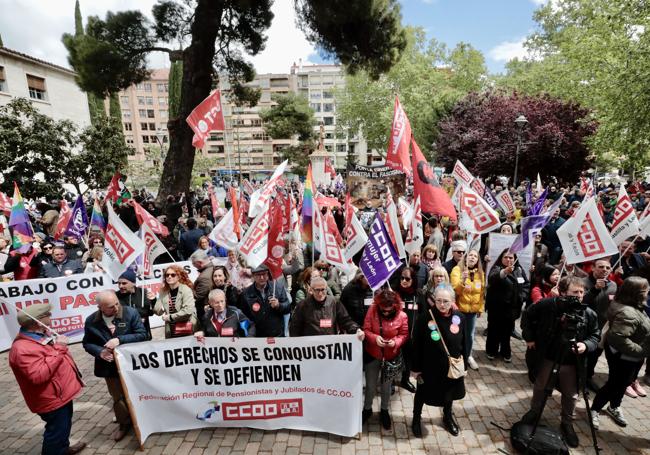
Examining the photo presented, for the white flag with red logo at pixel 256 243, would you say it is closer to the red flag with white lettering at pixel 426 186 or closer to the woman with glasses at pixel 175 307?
the woman with glasses at pixel 175 307

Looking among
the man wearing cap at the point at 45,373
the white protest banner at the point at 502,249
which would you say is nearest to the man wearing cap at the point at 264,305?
the man wearing cap at the point at 45,373

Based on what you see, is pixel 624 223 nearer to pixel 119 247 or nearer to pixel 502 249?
pixel 502 249

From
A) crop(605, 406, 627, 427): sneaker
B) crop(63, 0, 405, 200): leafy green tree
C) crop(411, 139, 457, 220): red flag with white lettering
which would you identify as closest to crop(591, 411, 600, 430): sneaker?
crop(605, 406, 627, 427): sneaker

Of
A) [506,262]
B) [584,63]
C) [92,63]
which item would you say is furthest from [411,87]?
[506,262]

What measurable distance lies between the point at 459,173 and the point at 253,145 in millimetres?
67419

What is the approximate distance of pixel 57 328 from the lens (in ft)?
21.1

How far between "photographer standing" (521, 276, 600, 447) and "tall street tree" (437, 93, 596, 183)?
65.9ft

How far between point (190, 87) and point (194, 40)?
170 centimetres

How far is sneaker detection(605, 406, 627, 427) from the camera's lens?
418 cm

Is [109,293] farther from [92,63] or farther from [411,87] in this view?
[411,87]

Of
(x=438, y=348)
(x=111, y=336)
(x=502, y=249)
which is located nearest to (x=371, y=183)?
(x=502, y=249)

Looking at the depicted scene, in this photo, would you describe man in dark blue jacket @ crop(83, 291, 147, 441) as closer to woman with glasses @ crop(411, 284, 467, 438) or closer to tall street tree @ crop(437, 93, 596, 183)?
woman with glasses @ crop(411, 284, 467, 438)

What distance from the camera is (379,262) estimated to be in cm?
432

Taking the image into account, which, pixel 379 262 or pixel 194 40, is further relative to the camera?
pixel 194 40
